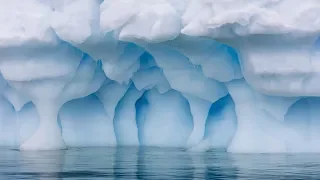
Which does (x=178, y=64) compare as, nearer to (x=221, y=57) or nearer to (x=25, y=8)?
(x=221, y=57)

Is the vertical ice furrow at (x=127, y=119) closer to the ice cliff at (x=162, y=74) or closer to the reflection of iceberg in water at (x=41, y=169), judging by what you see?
the ice cliff at (x=162, y=74)

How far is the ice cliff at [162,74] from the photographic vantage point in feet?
43.1

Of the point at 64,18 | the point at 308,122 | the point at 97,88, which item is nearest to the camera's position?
the point at 308,122

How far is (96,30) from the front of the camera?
50.8 ft

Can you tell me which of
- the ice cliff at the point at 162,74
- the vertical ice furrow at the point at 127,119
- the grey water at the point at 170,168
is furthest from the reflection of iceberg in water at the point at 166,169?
the vertical ice furrow at the point at 127,119

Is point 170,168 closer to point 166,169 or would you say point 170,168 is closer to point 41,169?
point 166,169

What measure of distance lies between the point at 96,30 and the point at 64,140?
3543 mm

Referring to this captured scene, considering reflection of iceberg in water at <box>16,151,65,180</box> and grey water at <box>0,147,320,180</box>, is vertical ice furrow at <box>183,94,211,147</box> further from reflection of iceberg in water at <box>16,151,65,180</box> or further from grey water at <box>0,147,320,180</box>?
reflection of iceberg in water at <box>16,151,65,180</box>

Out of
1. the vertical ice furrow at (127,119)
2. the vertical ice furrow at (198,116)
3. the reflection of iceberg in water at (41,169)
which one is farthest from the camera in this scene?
the vertical ice furrow at (127,119)

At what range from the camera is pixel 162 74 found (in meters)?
17.0

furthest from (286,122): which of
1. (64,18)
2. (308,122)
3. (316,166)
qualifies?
(64,18)

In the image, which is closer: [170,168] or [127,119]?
[170,168]

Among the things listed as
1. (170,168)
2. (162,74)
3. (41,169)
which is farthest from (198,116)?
(41,169)

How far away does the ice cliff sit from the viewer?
13133 mm
